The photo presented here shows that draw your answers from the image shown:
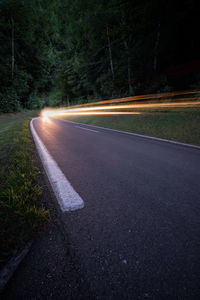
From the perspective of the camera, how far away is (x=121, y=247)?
1.10 metres

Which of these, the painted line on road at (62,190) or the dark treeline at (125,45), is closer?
the painted line on road at (62,190)

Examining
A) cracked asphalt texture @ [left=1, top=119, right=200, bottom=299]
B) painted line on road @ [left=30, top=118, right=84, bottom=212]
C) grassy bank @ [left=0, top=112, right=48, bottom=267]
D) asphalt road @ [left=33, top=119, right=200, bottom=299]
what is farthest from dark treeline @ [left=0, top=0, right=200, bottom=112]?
grassy bank @ [left=0, top=112, right=48, bottom=267]

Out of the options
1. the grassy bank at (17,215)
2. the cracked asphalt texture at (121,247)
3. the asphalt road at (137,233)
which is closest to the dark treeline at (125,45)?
the asphalt road at (137,233)

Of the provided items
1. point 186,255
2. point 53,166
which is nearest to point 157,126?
point 53,166

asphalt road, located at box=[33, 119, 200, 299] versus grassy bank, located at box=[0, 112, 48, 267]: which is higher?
grassy bank, located at box=[0, 112, 48, 267]

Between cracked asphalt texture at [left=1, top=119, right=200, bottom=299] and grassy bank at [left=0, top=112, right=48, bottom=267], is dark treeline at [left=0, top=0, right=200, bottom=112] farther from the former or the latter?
grassy bank at [left=0, top=112, right=48, bottom=267]

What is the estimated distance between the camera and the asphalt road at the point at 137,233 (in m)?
0.85

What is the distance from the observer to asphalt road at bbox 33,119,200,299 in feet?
2.77

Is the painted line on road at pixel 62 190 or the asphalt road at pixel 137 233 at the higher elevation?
the painted line on road at pixel 62 190

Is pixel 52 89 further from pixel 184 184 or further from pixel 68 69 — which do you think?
pixel 184 184

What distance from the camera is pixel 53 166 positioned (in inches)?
110

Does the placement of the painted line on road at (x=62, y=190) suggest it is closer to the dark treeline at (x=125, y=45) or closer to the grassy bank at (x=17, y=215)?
the grassy bank at (x=17, y=215)

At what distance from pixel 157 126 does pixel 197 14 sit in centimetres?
1233

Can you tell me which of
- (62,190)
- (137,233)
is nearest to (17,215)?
(62,190)
